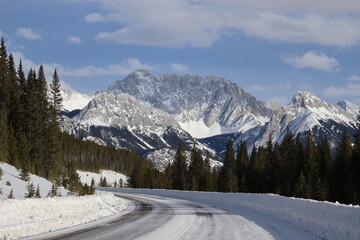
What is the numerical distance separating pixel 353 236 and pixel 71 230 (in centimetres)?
1027

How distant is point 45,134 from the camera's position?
66375 mm

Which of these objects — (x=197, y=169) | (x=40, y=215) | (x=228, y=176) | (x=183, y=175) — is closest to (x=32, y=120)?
(x=40, y=215)

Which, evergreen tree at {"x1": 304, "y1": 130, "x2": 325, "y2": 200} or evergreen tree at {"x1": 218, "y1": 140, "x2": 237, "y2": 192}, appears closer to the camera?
evergreen tree at {"x1": 304, "y1": 130, "x2": 325, "y2": 200}

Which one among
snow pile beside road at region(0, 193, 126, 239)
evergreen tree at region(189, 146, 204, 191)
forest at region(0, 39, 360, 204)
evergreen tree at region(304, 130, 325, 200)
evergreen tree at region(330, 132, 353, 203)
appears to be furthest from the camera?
evergreen tree at region(189, 146, 204, 191)

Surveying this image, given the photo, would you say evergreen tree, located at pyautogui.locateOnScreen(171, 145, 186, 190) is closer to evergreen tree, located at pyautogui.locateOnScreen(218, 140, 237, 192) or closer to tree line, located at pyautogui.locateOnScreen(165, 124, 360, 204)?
tree line, located at pyautogui.locateOnScreen(165, 124, 360, 204)

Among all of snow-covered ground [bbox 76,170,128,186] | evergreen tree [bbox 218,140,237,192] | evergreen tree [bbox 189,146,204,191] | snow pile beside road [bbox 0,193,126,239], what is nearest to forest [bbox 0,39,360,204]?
evergreen tree [bbox 218,140,237,192]

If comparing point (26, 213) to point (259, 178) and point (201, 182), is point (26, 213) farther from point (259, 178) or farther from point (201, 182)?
point (201, 182)

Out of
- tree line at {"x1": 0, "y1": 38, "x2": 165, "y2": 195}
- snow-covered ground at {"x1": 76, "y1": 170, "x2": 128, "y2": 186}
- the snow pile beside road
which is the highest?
tree line at {"x1": 0, "y1": 38, "x2": 165, "y2": 195}

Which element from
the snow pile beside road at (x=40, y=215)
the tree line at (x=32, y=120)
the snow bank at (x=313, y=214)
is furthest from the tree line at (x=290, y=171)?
the snow pile beside road at (x=40, y=215)

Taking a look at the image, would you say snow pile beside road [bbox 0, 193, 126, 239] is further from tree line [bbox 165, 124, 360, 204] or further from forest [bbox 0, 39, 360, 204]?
tree line [bbox 165, 124, 360, 204]

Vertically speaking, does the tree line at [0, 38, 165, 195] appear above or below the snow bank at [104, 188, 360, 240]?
above

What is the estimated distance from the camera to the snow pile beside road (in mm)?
14898

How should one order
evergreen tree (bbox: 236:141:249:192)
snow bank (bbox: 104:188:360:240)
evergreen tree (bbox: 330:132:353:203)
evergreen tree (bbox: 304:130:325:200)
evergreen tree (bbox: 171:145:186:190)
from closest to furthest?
snow bank (bbox: 104:188:360:240), evergreen tree (bbox: 330:132:353:203), evergreen tree (bbox: 304:130:325:200), evergreen tree (bbox: 236:141:249:192), evergreen tree (bbox: 171:145:186:190)

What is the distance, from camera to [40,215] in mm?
17250
